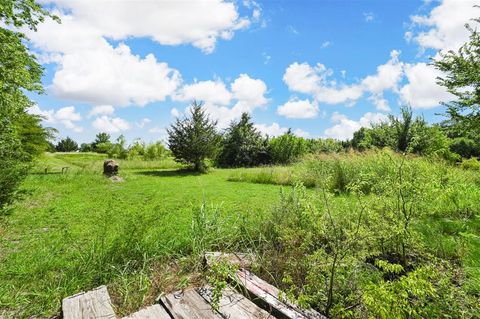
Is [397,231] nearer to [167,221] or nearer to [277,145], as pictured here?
[167,221]

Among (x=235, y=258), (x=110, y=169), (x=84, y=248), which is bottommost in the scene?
(x=84, y=248)

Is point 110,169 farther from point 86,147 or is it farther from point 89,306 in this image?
point 86,147

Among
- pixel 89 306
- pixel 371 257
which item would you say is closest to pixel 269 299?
pixel 89 306

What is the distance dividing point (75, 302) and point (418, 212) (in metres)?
3.21

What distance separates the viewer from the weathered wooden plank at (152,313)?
219 cm

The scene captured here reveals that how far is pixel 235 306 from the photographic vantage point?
7.59ft

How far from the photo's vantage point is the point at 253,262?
9.91ft

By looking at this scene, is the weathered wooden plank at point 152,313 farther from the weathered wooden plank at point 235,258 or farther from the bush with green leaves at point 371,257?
the bush with green leaves at point 371,257

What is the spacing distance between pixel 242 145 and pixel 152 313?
27.8 m

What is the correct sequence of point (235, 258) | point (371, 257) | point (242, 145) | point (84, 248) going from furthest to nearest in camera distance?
point (242, 145) < point (84, 248) < point (371, 257) < point (235, 258)

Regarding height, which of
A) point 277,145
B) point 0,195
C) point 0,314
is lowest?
point 0,314

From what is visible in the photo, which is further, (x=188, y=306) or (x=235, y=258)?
(x=235, y=258)

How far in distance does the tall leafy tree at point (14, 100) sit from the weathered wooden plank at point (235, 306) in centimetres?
442

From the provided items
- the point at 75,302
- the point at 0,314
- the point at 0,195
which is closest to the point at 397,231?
the point at 75,302
